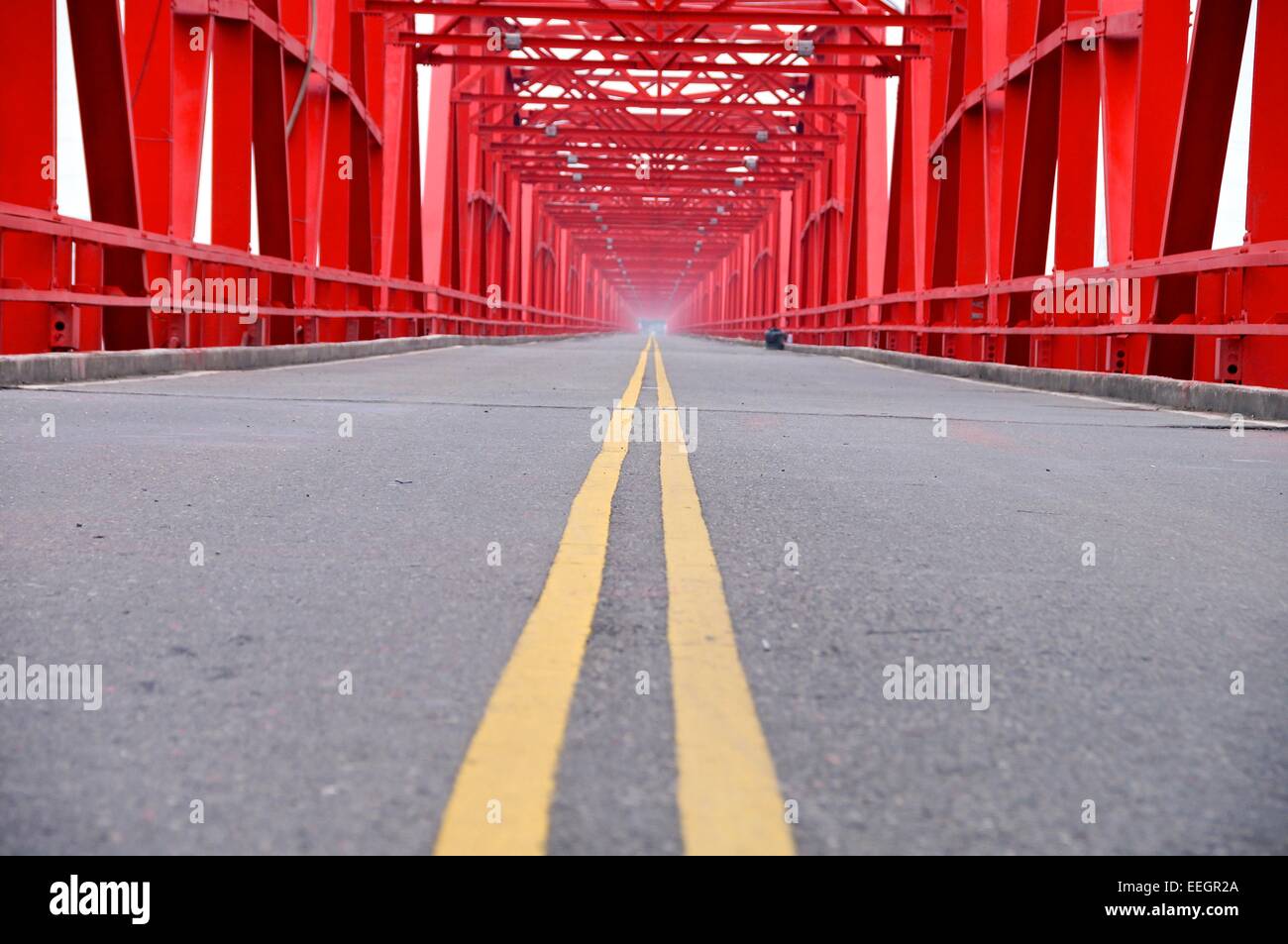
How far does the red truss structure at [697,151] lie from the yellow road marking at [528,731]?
8252 mm

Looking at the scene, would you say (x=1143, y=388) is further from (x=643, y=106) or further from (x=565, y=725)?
(x=643, y=106)

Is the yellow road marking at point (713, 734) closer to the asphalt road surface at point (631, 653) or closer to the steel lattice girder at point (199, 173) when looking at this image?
the asphalt road surface at point (631, 653)

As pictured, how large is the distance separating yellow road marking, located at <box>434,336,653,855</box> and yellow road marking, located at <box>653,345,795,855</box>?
0.21 metres

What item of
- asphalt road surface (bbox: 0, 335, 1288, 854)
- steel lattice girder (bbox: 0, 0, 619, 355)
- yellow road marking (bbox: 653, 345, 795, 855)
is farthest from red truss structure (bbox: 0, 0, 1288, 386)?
yellow road marking (bbox: 653, 345, 795, 855)

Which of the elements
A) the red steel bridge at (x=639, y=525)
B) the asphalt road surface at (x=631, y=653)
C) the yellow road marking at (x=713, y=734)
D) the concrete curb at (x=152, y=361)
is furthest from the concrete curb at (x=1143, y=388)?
the concrete curb at (x=152, y=361)

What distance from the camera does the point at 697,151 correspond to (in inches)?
1806

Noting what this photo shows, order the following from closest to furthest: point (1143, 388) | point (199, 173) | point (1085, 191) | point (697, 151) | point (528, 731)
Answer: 1. point (528, 731)
2. point (1143, 388)
3. point (199, 173)
4. point (1085, 191)
5. point (697, 151)

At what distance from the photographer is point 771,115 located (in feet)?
149

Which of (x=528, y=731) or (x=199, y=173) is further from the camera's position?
(x=199, y=173)

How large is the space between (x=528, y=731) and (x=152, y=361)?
455 inches

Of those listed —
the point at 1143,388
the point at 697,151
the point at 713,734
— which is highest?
the point at 697,151

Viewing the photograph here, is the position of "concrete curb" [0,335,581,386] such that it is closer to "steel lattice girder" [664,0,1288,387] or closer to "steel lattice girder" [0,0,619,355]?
"steel lattice girder" [0,0,619,355]

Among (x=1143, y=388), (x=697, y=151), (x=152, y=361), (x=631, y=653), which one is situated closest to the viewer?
(x=631, y=653)

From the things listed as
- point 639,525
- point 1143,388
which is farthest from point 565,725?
point 1143,388
